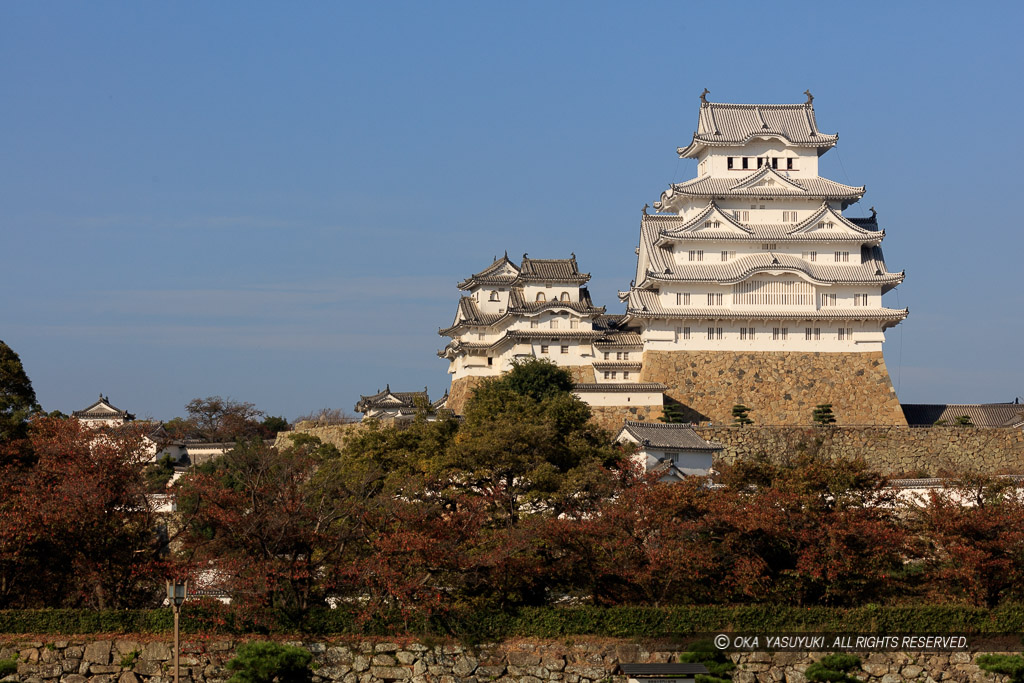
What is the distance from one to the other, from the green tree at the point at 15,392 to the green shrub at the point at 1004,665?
20949 millimetres

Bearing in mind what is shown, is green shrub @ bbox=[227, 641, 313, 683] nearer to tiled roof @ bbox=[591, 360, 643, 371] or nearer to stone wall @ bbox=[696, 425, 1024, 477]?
stone wall @ bbox=[696, 425, 1024, 477]

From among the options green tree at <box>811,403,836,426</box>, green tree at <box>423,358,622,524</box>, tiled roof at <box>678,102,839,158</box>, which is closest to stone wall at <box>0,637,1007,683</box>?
green tree at <box>423,358,622,524</box>

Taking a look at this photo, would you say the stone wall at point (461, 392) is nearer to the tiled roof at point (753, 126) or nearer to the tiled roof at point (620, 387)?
the tiled roof at point (620, 387)

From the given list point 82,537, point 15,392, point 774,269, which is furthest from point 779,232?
point 82,537

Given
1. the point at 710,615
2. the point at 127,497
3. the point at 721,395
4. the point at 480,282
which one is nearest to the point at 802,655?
the point at 710,615

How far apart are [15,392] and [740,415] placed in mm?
23055

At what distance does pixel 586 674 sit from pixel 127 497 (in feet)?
28.7

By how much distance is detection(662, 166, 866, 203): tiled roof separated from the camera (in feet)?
170

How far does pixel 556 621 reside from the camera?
80.4 feet

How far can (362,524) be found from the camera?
85.0 ft

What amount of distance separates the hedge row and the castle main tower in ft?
75.6

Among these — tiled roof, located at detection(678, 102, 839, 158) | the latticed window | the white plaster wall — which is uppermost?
tiled roof, located at detection(678, 102, 839, 158)

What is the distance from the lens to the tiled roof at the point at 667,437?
1559 inches

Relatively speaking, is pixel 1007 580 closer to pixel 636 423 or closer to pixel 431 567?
pixel 431 567
